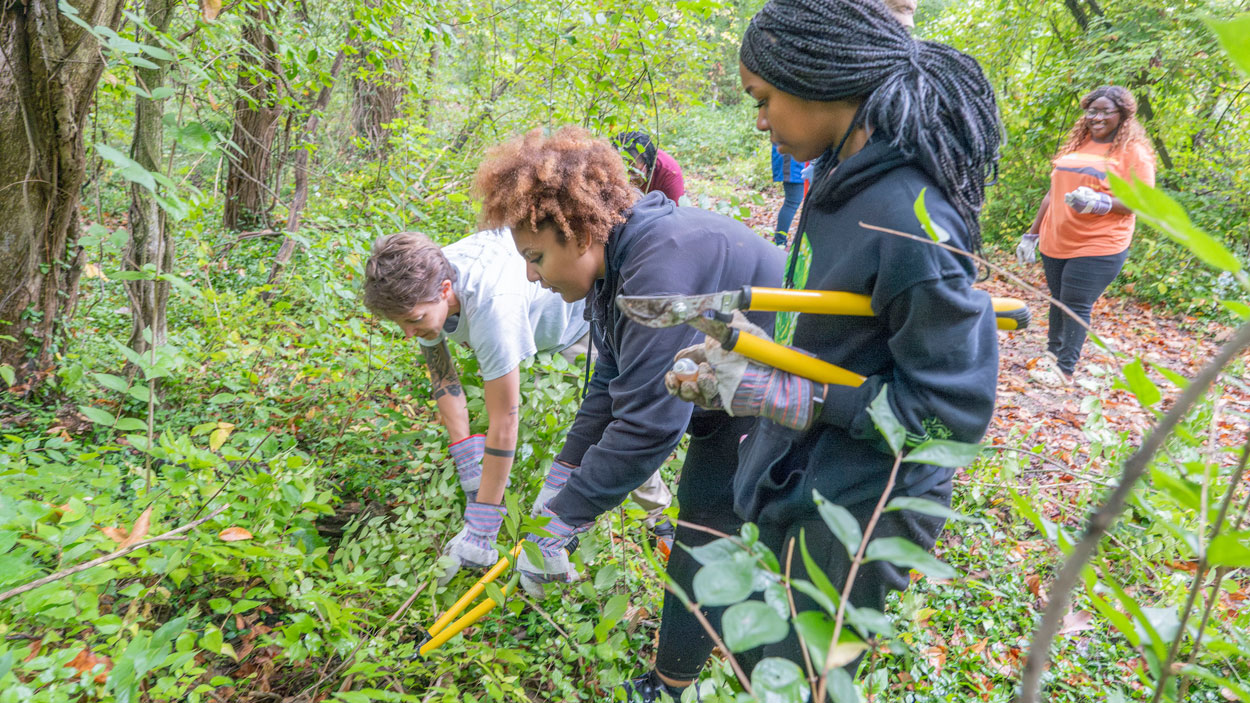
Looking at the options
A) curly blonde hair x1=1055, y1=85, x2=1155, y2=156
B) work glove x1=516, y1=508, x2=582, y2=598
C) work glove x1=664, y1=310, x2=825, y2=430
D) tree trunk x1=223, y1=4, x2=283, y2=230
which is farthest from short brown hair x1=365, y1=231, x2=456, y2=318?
curly blonde hair x1=1055, y1=85, x2=1155, y2=156

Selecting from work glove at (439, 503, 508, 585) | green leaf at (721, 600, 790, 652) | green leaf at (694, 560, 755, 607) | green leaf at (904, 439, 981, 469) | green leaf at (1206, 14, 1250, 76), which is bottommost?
work glove at (439, 503, 508, 585)

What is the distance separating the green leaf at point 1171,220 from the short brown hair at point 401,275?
7.03ft

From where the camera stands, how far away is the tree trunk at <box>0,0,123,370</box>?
8.48 feet

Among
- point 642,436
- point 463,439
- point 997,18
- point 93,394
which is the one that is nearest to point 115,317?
point 93,394

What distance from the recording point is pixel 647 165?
4.00 m

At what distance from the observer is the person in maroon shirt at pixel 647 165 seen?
11.9 feet

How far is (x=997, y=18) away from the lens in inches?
312

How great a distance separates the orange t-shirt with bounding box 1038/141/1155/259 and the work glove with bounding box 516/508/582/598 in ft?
11.7

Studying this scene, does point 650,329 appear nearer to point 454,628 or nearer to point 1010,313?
point 1010,313

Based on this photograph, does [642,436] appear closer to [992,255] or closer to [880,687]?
[880,687]

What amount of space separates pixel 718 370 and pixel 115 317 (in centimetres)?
462

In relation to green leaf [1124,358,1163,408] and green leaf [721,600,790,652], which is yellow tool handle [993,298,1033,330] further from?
green leaf [721,600,790,652]

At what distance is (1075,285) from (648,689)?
11.6 feet

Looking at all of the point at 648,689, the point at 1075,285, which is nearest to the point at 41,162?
the point at 648,689
